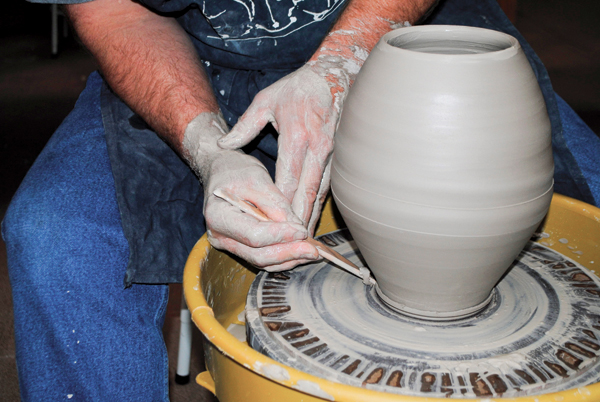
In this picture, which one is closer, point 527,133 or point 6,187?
point 527,133

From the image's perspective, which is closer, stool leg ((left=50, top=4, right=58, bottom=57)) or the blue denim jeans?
the blue denim jeans

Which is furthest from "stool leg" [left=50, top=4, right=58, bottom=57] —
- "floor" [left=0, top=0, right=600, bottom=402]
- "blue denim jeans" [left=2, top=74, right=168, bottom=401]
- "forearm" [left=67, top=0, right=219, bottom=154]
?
"blue denim jeans" [left=2, top=74, right=168, bottom=401]

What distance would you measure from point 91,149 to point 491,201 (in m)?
0.80

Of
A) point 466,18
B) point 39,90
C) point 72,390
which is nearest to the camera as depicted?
point 72,390

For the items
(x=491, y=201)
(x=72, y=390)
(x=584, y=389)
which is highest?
(x=491, y=201)

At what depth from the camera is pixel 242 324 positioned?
113 cm

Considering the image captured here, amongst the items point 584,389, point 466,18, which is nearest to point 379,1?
point 466,18

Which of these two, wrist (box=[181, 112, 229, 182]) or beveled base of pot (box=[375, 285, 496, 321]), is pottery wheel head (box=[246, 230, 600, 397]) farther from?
wrist (box=[181, 112, 229, 182])

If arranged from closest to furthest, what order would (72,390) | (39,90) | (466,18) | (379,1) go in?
(72,390)
(379,1)
(466,18)
(39,90)

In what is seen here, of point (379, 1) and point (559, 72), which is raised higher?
point (379, 1)

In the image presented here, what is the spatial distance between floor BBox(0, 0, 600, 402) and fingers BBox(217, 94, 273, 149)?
0.90m

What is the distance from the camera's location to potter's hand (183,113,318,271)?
0.92 meters

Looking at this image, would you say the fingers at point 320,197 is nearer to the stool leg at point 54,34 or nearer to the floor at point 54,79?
the floor at point 54,79

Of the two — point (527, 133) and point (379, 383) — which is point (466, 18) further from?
point (379, 383)
